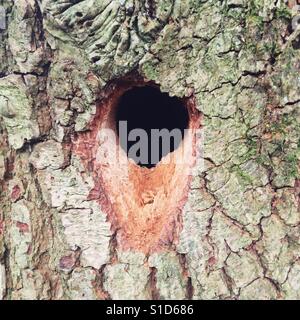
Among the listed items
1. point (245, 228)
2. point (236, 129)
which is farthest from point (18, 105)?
point (245, 228)

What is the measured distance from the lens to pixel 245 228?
2.38 meters

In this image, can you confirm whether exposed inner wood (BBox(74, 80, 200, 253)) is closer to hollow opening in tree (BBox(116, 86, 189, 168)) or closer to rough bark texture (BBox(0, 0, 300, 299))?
rough bark texture (BBox(0, 0, 300, 299))

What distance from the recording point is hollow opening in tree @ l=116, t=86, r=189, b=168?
2766 mm

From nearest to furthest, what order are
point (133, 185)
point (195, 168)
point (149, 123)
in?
point (195, 168)
point (133, 185)
point (149, 123)

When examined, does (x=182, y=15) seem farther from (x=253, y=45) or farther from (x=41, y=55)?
(x=41, y=55)

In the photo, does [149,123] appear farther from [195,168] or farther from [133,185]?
[195,168]

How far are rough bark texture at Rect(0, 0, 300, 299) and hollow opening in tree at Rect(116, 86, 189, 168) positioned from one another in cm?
34

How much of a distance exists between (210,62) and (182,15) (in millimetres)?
266

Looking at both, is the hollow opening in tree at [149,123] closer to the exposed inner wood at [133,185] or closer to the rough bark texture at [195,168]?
the exposed inner wood at [133,185]

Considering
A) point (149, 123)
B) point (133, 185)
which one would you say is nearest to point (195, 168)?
point (133, 185)

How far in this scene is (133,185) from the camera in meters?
2.60

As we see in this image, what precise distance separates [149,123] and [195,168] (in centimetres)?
82

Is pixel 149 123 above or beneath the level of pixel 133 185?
above

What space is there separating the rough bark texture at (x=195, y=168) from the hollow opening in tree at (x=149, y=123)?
1.11 feet
